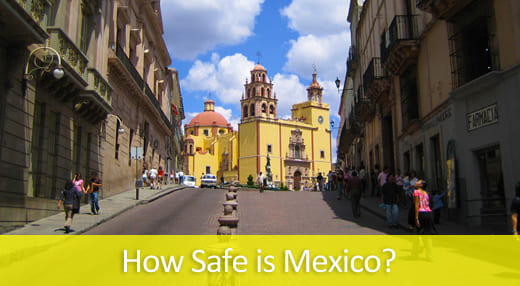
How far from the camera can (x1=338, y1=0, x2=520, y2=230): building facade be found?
11078 mm

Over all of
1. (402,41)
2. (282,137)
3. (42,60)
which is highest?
(282,137)

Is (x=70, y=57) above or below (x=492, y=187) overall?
above

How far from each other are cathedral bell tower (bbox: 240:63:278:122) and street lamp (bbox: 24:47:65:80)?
69.4 metres

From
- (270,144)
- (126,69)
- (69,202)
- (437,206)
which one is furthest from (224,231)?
(270,144)

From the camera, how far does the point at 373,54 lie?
2461 centimetres

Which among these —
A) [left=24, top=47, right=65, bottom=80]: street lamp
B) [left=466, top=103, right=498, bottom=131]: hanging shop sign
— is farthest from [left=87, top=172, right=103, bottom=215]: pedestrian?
[left=466, top=103, right=498, bottom=131]: hanging shop sign

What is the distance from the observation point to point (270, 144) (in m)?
80.2

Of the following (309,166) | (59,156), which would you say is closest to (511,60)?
(59,156)

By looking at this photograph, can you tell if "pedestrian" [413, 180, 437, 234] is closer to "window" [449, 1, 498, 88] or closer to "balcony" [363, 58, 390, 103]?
"window" [449, 1, 498, 88]

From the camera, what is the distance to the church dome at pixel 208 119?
346 ft

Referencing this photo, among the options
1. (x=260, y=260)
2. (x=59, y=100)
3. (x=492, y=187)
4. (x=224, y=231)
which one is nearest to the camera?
(x=224, y=231)

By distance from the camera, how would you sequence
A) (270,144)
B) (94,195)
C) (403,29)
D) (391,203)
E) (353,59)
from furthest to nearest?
(270,144), (353,59), (403,29), (94,195), (391,203)

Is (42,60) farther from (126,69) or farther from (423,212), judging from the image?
(423,212)

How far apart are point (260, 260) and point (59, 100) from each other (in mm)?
10217
